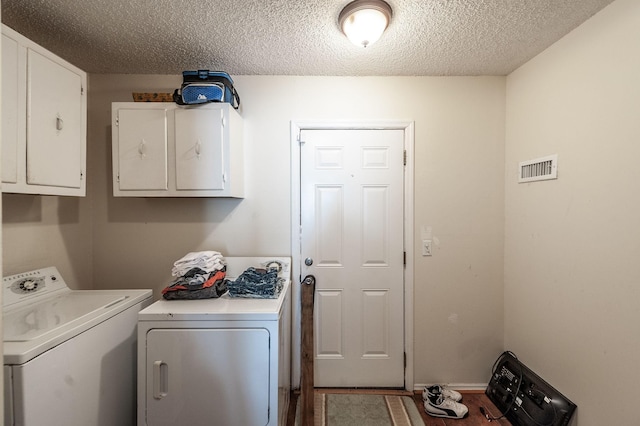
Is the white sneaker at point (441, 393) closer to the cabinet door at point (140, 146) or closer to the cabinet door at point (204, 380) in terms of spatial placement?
the cabinet door at point (204, 380)

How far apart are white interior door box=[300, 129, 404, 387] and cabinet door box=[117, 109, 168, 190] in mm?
947

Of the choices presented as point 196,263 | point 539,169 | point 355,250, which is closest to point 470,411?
point 355,250

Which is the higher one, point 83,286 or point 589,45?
point 589,45

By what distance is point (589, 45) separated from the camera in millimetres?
1547

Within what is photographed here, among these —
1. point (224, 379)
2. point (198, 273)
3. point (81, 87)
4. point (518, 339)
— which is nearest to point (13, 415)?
point (224, 379)

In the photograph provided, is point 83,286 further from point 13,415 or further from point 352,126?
point 352,126

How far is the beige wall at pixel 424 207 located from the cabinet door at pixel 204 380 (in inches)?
32.3

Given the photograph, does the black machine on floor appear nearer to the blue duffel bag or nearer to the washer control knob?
the blue duffel bag

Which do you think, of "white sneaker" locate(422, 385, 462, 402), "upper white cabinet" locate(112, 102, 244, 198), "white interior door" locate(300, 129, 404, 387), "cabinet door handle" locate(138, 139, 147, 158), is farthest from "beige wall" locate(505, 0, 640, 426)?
"cabinet door handle" locate(138, 139, 147, 158)

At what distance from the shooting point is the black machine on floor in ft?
5.40

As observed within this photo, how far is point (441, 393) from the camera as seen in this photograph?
6.76 feet

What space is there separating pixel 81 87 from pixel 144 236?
1.03 metres

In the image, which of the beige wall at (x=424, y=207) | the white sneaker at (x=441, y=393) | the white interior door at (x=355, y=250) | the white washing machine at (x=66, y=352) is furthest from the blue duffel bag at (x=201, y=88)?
the white sneaker at (x=441, y=393)

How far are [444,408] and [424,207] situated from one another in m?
1.37
